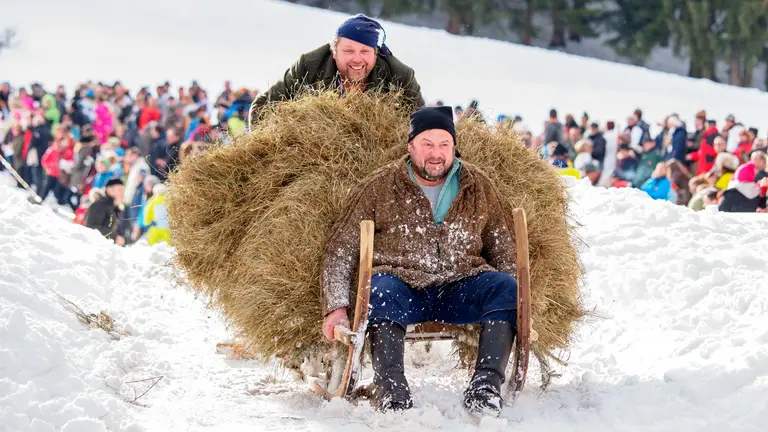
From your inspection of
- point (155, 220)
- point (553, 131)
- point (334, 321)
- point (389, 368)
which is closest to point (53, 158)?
point (155, 220)

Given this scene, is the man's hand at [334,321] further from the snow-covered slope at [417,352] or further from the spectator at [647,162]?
the spectator at [647,162]

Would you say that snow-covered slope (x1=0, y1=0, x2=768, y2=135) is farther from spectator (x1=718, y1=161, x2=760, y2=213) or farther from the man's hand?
the man's hand

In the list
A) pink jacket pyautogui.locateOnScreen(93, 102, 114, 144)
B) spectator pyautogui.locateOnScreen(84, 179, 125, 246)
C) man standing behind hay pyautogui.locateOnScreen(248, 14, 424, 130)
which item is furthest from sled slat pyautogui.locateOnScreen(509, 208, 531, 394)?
pink jacket pyautogui.locateOnScreen(93, 102, 114, 144)

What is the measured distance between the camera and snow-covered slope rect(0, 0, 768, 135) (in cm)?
2569

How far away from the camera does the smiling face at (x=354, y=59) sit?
570 centimetres

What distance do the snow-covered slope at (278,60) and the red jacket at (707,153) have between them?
9211 mm

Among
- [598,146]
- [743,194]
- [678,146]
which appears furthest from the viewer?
[598,146]

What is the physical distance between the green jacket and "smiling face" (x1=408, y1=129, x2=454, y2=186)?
98cm

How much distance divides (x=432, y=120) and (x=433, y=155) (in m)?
0.17

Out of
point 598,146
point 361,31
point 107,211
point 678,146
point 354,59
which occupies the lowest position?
point 107,211

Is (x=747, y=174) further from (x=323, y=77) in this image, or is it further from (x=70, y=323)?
(x=70, y=323)

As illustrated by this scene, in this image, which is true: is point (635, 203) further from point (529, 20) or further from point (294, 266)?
point (529, 20)

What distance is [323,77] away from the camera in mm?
5805

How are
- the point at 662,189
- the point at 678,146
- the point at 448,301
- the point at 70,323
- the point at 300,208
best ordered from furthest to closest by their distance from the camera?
1. the point at 678,146
2. the point at 662,189
3. the point at 70,323
4. the point at 300,208
5. the point at 448,301
